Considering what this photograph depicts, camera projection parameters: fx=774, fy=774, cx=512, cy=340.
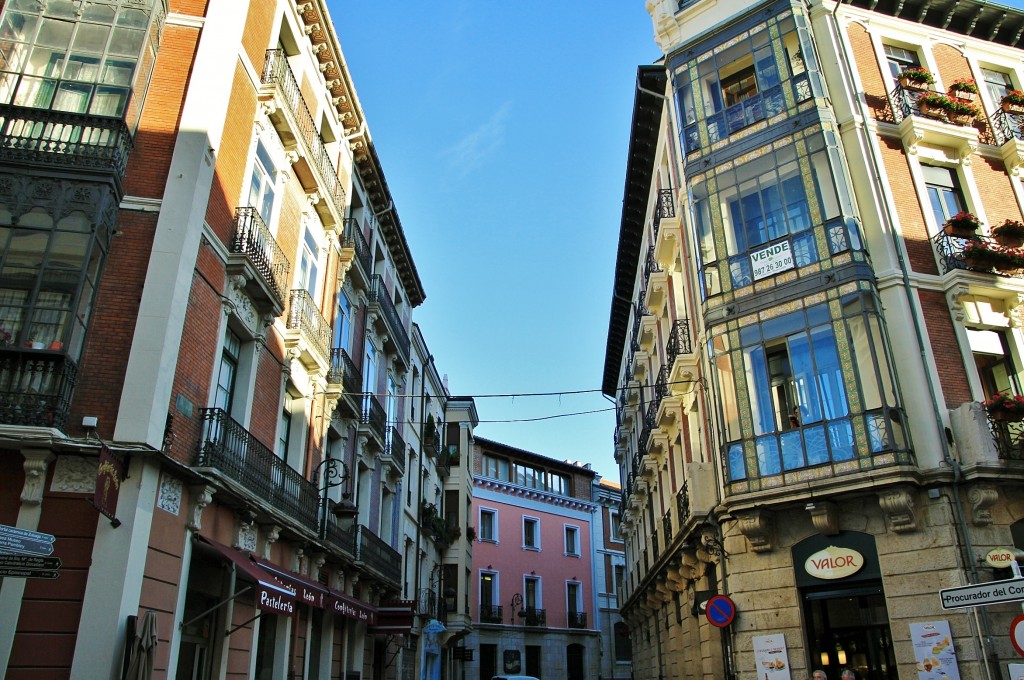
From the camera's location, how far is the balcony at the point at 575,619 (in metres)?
45.8

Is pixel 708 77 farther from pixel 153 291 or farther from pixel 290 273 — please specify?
pixel 153 291

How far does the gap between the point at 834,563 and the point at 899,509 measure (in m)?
1.56

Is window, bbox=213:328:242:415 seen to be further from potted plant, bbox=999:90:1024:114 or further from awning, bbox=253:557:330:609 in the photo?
potted plant, bbox=999:90:1024:114

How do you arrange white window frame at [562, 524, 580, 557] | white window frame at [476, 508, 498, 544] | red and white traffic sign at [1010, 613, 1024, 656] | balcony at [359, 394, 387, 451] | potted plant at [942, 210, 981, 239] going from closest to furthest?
red and white traffic sign at [1010, 613, 1024, 656] < potted plant at [942, 210, 981, 239] < balcony at [359, 394, 387, 451] < white window frame at [476, 508, 498, 544] < white window frame at [562, 524, 580, 557]

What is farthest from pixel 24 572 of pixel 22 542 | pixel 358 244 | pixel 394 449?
pixel 394 449

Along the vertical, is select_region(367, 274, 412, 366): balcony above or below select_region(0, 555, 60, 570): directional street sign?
above

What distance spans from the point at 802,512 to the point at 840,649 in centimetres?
246

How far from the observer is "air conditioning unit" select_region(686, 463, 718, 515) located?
661 inches

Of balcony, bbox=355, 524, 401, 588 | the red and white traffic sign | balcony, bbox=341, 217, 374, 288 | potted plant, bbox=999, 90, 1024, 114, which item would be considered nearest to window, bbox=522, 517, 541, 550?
balcony, bbox=355, 524, 401, 588

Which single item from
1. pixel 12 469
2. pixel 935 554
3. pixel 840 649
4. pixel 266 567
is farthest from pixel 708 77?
pixel 12 469

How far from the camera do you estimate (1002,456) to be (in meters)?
13.8

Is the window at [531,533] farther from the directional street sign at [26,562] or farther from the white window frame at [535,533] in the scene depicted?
the directional street sign at [26,562]

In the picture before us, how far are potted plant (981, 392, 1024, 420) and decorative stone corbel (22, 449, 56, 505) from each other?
50.3 feet

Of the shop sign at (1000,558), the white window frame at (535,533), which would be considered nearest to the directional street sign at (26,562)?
the shop sign at (1000,558)
